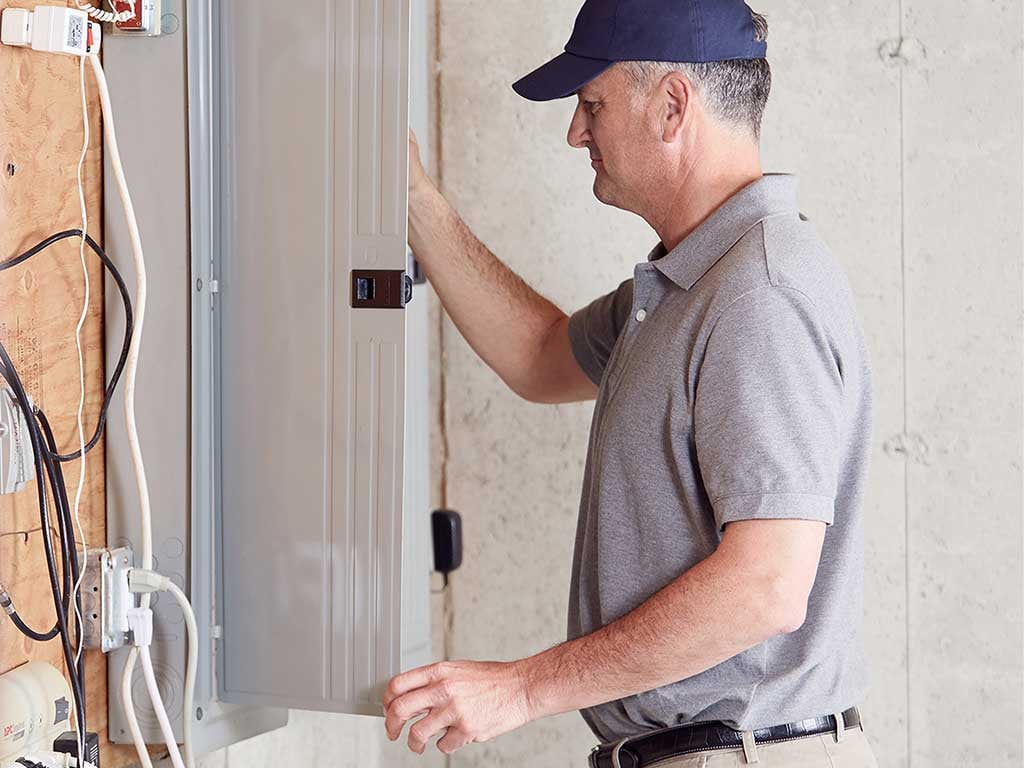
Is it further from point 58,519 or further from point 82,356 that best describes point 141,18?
point 58,519

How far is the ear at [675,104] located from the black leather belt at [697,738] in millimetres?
773

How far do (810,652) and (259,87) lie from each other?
105 cm

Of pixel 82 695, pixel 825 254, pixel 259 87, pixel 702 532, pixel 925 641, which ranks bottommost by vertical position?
pixel 925 641

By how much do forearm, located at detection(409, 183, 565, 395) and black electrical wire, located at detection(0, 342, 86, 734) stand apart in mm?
700

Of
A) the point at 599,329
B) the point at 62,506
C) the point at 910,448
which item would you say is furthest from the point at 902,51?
the point at 62,506

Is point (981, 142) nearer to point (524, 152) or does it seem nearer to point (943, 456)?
point (943, 456)

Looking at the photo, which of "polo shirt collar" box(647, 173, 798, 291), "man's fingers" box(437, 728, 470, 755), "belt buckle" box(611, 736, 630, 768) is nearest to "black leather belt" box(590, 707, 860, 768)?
"belt buckle" box(611, 736, 630, 768)

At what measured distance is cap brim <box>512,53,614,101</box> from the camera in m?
1.63

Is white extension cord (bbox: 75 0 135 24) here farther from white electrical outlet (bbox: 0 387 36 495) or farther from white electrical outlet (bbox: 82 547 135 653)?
white electrical outlet (bbox: 82 547 135 653)

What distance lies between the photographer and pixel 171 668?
1678 mm

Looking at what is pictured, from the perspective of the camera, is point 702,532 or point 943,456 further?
point 943,456

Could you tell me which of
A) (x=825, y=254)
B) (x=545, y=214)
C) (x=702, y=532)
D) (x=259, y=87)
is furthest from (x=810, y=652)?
(x=545, y=214)

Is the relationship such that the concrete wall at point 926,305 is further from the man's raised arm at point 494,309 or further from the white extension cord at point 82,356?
the white extension cord at point 82,356

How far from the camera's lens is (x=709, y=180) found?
1.64m
